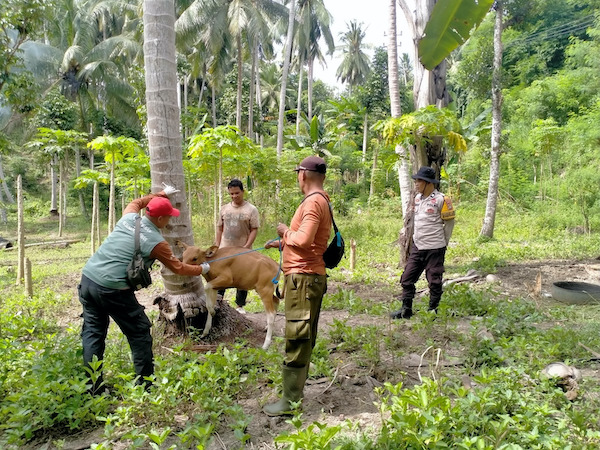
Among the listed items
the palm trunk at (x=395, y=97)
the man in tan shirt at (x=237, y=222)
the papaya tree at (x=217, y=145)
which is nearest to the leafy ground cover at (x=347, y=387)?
the man in tan shirt at (x=237, y=222)

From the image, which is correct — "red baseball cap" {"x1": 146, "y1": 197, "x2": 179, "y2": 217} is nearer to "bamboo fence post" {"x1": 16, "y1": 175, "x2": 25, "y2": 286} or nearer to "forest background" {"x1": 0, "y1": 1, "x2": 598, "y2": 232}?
"bamboo fence post" {"x1": 16, "y1": 175, "x2": 25, "y2": 286}

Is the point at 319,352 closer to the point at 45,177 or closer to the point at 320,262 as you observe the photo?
the point at 320,262

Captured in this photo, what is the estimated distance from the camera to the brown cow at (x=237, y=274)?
509 centimetres

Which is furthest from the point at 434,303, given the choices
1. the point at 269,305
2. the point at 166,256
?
the point at 166,256

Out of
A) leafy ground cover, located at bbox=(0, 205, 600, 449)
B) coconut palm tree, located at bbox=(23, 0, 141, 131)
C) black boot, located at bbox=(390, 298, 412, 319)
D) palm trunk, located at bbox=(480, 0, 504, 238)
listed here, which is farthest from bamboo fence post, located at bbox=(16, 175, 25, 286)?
coconut palm tree, located at bbox=(23, 0, 141, 131)

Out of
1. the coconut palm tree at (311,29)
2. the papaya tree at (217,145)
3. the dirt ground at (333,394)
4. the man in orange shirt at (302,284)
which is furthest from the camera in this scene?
the coconut palm tree at (311,29)

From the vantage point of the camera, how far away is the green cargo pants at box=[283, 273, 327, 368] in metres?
3.36

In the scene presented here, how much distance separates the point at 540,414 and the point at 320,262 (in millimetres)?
1815

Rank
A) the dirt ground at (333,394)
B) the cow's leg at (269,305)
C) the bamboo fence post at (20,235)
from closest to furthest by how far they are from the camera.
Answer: the dirt ground at (333,394) < the cow's leg at (269,305) < the bamboo fence post at (20,235)

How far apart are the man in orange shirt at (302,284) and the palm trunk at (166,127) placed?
199 cm

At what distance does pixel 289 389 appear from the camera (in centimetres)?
343

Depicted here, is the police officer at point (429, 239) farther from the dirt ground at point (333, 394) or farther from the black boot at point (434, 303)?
the dirt ground at point (333, 394)

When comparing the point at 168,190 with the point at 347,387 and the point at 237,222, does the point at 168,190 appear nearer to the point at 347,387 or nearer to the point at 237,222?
the point at 237,222

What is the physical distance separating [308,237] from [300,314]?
62 cm
